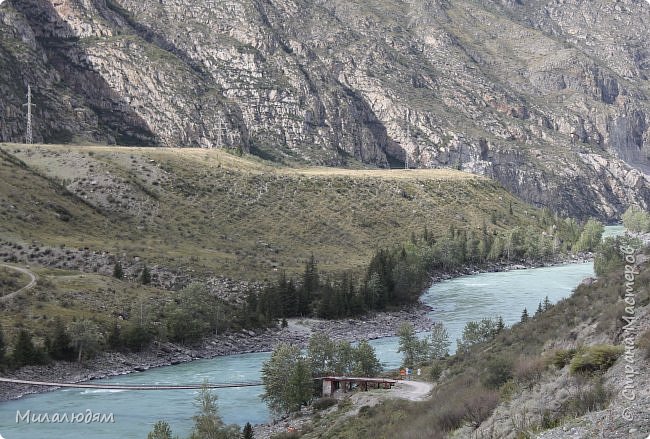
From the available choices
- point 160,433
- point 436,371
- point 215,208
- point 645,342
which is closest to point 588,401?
point 645,342

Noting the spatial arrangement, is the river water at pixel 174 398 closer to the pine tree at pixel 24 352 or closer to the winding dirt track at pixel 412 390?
the pine tree at pixel 24 352

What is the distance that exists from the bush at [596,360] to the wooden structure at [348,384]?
3275 cm

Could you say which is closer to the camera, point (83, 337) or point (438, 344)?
point (438, 344)

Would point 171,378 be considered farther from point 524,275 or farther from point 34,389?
point 524,275

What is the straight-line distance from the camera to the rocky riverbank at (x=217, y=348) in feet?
203

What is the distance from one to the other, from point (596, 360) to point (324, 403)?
32.2 meters

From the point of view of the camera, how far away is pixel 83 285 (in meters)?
80.4

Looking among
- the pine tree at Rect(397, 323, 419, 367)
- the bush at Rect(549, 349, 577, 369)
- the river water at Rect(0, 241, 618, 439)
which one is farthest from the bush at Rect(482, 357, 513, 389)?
the pine tree at Rect(397, 323, 419, 367)

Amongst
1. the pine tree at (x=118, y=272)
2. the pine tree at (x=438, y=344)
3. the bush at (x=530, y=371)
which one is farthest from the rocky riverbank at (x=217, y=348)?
the bush at (x=530, y=371)

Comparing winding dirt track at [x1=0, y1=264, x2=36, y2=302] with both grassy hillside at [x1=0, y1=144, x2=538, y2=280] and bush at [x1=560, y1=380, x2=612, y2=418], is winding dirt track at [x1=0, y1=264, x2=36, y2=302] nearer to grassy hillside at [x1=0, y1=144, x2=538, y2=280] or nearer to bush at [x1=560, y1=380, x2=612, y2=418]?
grassy hillside at [x1=0, y1=144, x2=538, y2=280]

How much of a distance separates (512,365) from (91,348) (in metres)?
49.5

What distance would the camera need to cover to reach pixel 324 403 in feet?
166

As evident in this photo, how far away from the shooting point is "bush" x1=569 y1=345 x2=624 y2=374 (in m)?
20.7

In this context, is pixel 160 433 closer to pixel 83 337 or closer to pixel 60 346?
pixel 83 337
